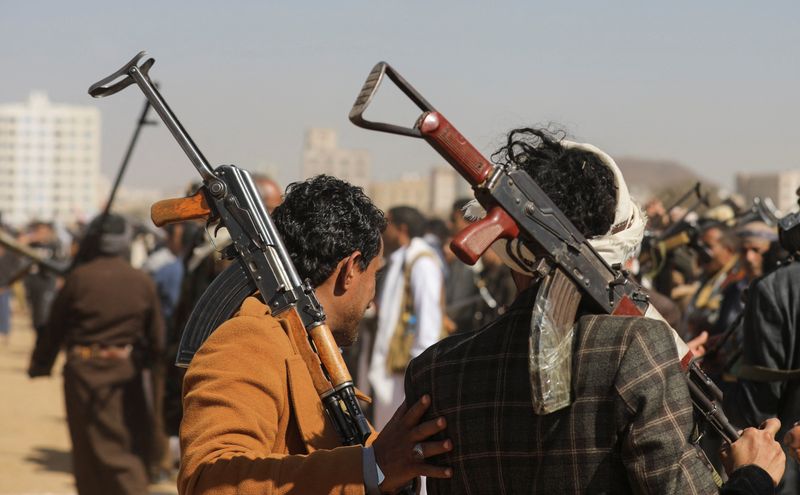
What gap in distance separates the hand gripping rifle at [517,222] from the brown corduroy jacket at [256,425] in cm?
67

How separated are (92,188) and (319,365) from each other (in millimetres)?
162344

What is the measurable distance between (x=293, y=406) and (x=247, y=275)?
0.46 meters

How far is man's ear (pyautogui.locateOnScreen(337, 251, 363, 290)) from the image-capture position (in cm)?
337

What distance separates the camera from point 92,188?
160 meters

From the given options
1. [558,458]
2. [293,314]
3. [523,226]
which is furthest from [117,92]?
[558,458]

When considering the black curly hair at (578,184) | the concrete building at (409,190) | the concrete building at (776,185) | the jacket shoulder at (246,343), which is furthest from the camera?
the concrete building at (409,190)

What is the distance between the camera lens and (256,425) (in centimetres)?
299

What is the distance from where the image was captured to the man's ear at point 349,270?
11.1 feet

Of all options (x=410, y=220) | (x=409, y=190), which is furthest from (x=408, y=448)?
(x=409, y=190)

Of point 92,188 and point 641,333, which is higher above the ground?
point 641,333

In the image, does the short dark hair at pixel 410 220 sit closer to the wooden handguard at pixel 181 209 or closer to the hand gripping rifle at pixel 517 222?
the wooden handguard at pixel 181 209

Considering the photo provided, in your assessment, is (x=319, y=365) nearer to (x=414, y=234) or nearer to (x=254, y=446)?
(x=254, y=446)

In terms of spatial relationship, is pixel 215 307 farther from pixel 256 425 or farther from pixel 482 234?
pixel 482 234

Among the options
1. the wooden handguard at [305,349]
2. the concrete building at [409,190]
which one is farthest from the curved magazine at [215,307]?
the concrete building at [409,190]
